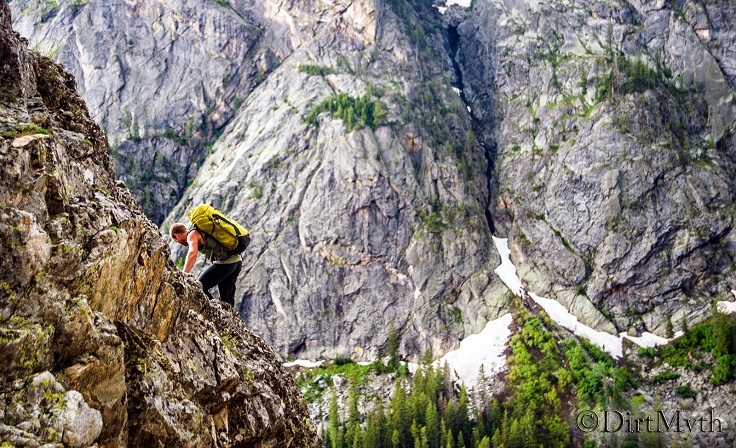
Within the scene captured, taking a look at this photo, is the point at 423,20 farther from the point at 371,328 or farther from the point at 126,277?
the point at 126,277

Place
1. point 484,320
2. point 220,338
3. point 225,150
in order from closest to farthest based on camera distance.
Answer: point 220,338
point 484,320
point 225,150

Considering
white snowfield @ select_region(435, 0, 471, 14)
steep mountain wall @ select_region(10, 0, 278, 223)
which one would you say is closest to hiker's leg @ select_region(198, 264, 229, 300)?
steep mountain wall @ select_region(10, 0, 278, 223)

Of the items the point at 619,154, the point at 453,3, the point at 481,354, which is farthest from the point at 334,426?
the point at 453,3

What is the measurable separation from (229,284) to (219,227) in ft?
9.37

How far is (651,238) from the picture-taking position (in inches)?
4205

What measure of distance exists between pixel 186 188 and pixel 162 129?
14448 mm

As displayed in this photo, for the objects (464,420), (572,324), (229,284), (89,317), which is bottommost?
(464,420)

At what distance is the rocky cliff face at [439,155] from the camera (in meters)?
106

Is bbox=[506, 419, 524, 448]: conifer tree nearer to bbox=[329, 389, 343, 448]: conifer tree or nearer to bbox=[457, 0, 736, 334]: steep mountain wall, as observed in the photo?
bbox=[329, 389, 343, 448]: conifer tree

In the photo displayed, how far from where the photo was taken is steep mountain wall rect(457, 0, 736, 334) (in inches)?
4114

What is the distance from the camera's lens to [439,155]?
120 m

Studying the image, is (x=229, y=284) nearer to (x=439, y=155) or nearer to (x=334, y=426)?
(x=334, y=426)

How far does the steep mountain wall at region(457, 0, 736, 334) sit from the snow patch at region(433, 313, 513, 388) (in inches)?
556

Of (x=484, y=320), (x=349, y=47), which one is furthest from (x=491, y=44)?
(x=484, y=320)
